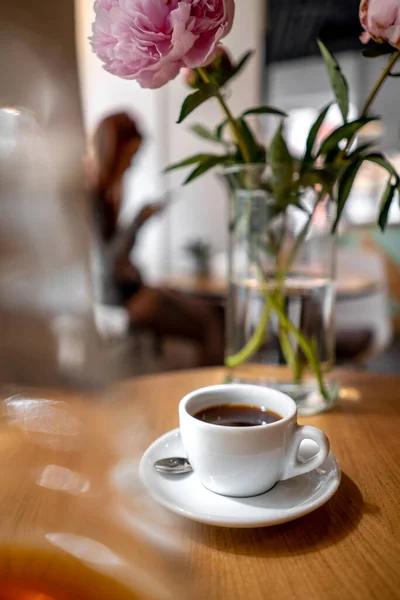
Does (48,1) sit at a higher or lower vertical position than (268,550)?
higher

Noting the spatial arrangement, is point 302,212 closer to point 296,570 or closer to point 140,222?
point 296,570

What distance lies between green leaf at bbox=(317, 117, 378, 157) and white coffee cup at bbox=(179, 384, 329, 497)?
0.24m

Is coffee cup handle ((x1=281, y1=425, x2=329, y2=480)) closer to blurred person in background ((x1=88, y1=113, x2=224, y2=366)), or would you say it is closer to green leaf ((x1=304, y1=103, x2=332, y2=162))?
green leaf ((x1=304, y1=103, x2=332, y2=162))

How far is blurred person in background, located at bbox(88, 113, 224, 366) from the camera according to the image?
147cm

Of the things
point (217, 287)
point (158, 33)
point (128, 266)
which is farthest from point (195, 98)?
point (217, 287)

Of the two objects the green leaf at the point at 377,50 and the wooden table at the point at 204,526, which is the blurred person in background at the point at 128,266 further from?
the green leaf at the point at 377,50

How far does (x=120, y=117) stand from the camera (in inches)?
57.6

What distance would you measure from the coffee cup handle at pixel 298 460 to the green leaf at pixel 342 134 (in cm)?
25

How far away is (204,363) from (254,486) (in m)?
1.27

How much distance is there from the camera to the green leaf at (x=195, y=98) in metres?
0.38

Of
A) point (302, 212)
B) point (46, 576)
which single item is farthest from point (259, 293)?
point (46, 576)

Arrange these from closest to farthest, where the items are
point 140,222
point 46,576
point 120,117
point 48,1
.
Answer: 1. point 46,576
2. point 48,1
3. point 120,117
4. point 140,222

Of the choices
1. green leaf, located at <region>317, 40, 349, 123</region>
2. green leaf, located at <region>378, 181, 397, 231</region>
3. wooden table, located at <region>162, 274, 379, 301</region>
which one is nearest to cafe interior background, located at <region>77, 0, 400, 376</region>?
wooden table, located at <region>162, 274, 379, 301</region>

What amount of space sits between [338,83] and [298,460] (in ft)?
1.04
